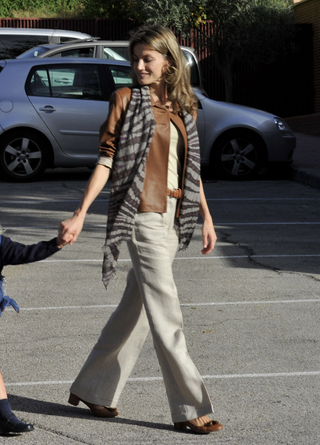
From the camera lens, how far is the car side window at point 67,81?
11633 mm

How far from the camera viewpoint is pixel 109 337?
366 cm

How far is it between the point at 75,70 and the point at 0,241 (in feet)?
28.7

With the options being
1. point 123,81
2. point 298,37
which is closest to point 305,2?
point 298,37

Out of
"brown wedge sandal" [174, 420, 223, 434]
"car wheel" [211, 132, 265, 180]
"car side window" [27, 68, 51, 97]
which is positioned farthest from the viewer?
"car wheel" [211, 132, 265, 180]

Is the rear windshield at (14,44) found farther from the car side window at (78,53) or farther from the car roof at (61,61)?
the car roof at (61,61)

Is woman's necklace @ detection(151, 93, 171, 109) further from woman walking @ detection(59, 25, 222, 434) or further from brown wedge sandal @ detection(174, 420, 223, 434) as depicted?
brown wedge sandal @ detection(174, 420, 223, 434)

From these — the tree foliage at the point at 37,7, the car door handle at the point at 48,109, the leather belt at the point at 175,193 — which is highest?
the tree foliage at the point at 37,7

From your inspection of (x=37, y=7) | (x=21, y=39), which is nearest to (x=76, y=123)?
(x=21, y=39)

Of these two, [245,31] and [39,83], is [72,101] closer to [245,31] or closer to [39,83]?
[39,83]

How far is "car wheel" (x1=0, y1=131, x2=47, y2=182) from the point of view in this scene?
37.4 feet

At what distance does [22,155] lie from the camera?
454 inches

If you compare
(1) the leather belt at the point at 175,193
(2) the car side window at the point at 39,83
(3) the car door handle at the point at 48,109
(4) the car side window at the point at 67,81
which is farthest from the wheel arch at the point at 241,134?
(1) the leather belt at the point at 175,193

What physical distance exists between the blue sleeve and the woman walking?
0.30 ft

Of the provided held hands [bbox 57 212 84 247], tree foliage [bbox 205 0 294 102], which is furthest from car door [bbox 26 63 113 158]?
tree foliage [bbox 205 0 294 102]
